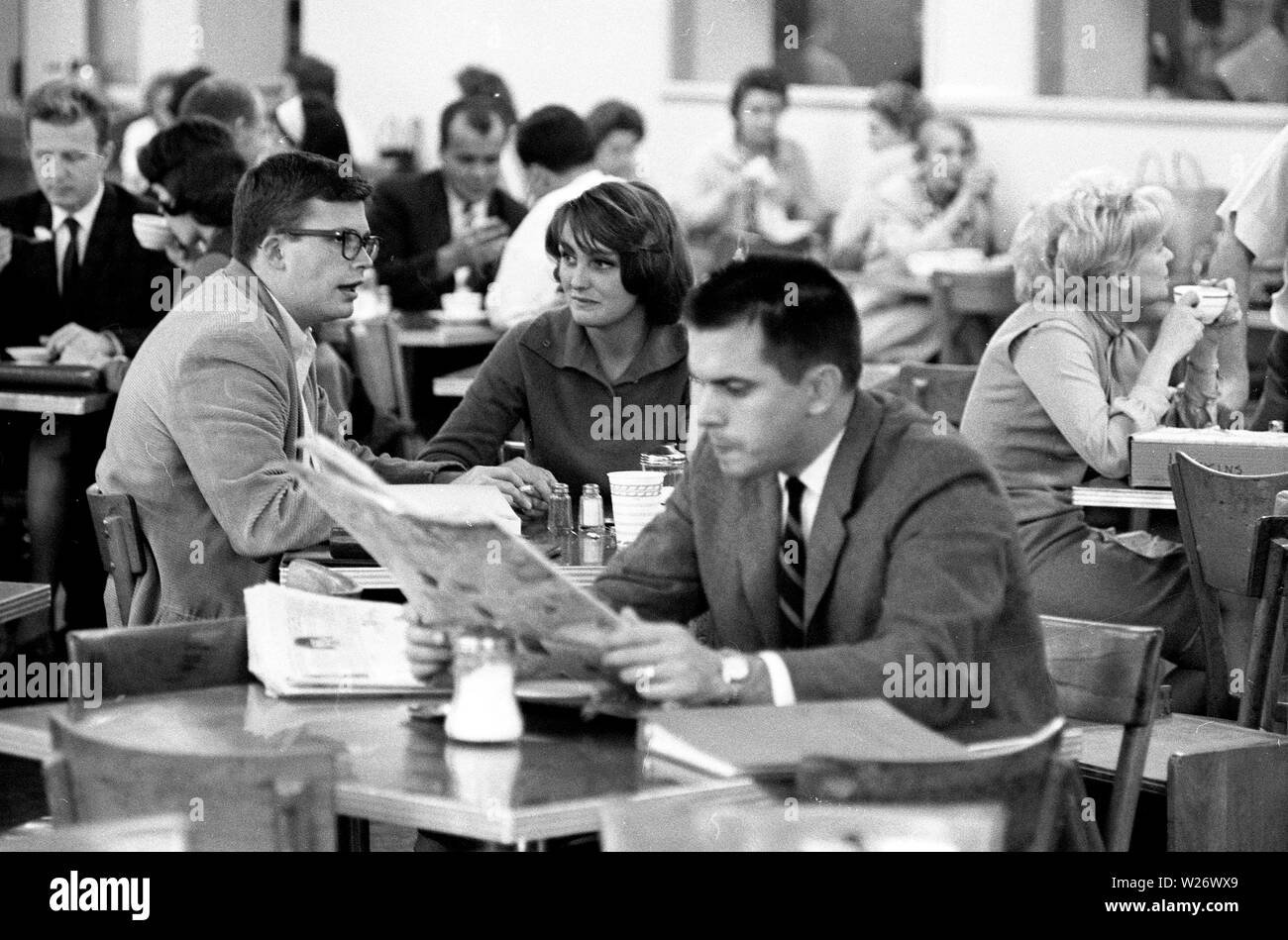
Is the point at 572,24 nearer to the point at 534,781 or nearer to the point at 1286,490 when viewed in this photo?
the point at 1286,490

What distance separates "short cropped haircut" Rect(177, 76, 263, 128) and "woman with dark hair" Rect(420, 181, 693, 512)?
127 inches

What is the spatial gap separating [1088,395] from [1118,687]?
1565 millimetres

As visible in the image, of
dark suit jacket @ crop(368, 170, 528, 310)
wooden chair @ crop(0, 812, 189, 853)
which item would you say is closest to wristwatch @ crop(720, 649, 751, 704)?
wooden chair @ crop(0, 812, 189, 853)

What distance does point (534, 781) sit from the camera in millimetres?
2270

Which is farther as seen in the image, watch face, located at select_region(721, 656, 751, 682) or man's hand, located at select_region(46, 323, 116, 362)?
man's hand, located at select_region(46, 323, 116, 362)

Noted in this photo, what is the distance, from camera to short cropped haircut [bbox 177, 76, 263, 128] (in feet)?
24.1

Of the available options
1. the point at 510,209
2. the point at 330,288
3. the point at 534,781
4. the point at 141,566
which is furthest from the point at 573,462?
the point at 510,209

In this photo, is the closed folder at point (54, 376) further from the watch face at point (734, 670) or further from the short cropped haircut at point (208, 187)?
the watch face at point (734, 670)

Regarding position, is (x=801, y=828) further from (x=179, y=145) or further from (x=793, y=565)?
(x=179, y=145)

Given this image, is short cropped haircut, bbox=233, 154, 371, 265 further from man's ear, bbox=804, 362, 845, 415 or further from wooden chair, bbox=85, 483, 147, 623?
man's ear, bbox=804, 362, 845, 415

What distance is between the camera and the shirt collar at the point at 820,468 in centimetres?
265

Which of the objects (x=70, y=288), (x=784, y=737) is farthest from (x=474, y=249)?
(x=784, y=737)
